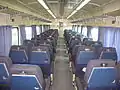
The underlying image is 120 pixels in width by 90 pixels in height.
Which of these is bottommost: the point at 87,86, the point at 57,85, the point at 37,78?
the point at 57,85

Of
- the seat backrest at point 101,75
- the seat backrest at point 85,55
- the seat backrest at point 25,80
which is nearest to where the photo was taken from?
the seat backrest at point 25,80

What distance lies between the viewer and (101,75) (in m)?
4.17

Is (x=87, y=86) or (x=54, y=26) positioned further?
(x=54, y=26)

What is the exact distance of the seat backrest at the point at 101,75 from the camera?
13.6 feet

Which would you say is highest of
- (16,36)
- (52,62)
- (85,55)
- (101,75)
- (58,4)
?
(58,4)

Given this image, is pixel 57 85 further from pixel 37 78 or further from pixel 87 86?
pixel 37 78

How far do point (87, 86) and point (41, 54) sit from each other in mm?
2537

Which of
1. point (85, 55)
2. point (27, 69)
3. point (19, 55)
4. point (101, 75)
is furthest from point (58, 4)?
point (27, 69)

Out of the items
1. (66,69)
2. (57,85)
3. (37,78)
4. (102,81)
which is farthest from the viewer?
(66,69)

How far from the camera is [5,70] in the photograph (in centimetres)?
440

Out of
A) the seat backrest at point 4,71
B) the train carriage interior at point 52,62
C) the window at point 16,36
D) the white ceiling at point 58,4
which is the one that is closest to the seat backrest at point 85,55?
A: the train carriage interior at point 52,62

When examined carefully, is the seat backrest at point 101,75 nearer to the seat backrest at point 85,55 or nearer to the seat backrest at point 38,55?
the seat backrest at point 85,55

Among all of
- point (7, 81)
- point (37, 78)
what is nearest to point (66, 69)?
point (7, 81)

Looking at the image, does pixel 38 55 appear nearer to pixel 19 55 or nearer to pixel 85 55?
pixel 19 55
